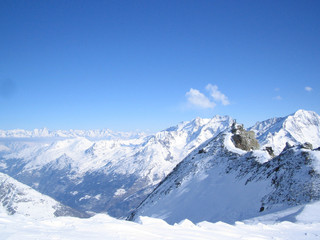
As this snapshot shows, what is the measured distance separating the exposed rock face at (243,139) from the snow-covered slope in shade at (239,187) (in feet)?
21.4

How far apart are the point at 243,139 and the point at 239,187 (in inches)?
987

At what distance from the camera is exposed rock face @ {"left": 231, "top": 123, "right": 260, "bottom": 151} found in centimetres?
5297

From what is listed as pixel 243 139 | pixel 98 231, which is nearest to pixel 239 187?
pixel 243 139

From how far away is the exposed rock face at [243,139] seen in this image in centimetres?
5297

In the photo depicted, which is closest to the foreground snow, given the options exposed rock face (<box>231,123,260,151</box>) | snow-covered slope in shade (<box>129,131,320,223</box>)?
snow-covered slope in shade (<box>129,131,320,223</box>)

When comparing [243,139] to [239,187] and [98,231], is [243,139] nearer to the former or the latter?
[239,187]

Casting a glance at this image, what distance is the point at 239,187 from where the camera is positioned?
31.8 m

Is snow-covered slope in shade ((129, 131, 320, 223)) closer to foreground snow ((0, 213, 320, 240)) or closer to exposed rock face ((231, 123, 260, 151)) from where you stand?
exposed rock face ((231, 123, 260, 151))

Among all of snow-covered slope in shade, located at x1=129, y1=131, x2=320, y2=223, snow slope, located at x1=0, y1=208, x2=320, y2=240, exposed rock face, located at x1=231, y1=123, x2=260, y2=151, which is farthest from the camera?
exposed rock face, located at x1=231, y1=123, x2=260, y2=151

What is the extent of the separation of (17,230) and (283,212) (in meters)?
22.3

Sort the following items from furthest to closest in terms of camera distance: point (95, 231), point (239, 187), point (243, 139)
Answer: point (243, 139) < point (239, 187) < point (95, 231)

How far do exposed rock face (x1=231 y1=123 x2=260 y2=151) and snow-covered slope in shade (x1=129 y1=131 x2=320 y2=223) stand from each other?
651cm

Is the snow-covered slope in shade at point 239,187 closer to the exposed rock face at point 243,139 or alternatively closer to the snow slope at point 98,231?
the exposed rock face at point 243,139

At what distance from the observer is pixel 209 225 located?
44.5 ft
